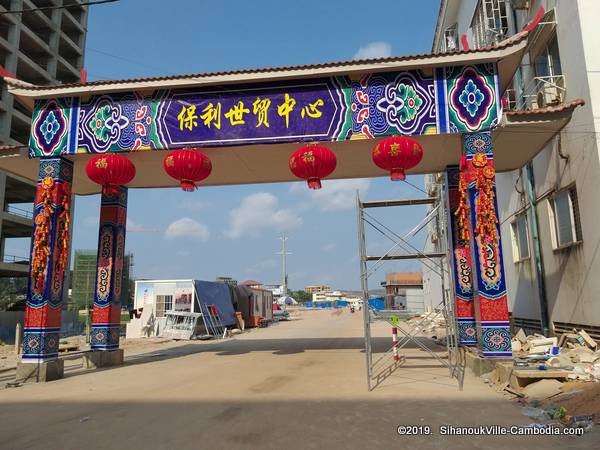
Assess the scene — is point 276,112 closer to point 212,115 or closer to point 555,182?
point 212,115

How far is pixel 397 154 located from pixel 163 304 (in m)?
17.0

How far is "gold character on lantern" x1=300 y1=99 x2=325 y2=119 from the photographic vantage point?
8984 millimetres

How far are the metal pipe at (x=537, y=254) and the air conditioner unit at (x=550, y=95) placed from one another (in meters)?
2.06

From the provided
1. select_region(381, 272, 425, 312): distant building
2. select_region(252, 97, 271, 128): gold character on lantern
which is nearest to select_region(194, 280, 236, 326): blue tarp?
select_region(381, 272, 425, 312): distant building

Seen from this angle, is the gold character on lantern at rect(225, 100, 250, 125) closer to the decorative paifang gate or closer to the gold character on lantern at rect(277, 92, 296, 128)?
the decorative paifang gate

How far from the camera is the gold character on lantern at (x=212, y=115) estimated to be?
9.27 meters

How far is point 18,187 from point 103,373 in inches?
1301

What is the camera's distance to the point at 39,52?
3888 centimetres

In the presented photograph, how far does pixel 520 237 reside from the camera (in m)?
13.1

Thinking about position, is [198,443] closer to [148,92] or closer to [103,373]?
[103,373]

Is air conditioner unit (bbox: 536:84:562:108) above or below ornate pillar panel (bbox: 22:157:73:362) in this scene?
above

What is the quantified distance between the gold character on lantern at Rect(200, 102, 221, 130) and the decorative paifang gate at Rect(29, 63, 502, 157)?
21 mm

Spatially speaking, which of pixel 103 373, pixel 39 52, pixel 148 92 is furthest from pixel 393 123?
pixel 39 52

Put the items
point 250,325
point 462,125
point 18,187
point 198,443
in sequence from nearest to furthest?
point 198,443
point 462,125
point 250,325
point 18,187
